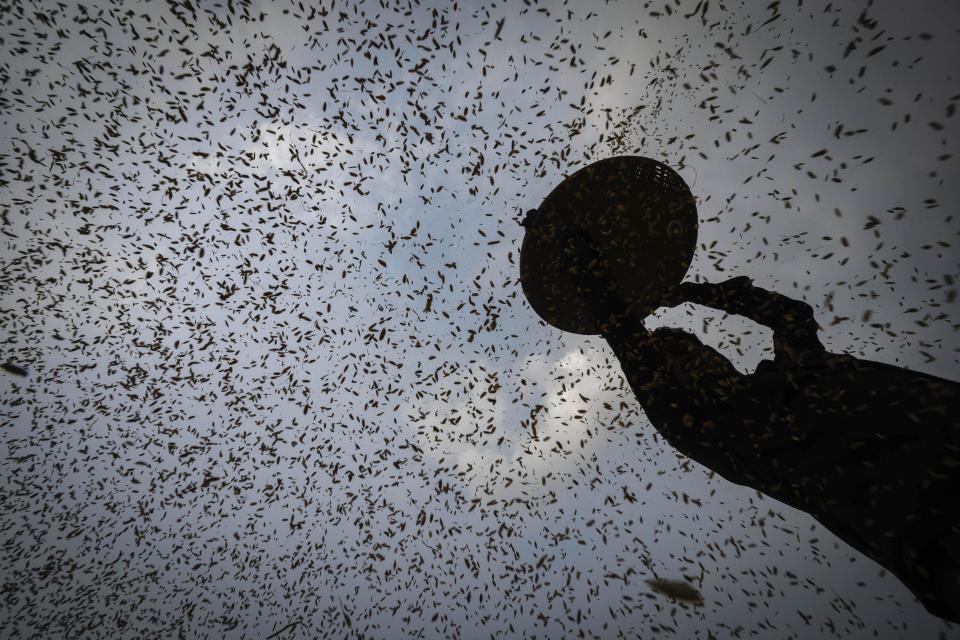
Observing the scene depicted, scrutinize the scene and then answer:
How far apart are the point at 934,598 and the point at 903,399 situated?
4.11 ft

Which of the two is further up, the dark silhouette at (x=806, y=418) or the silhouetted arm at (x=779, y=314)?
the silhouetted arm at (x=779, y=314)

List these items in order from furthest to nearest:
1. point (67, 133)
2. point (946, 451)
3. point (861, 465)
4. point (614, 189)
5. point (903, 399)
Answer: point (67, 133)
point (614, 189)
point (861, 465)
point (903, 399)
point (946, 451)

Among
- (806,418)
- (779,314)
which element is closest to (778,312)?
(779,314)

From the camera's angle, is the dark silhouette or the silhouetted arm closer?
the dark silhouette

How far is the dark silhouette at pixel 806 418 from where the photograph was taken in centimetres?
229

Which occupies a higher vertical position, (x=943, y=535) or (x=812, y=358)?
(x=812, y=358)

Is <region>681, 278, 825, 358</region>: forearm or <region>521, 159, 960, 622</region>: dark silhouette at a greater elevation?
<region>681, 278, 825, 358</region>: forearm

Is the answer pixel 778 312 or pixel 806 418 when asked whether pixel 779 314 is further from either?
pixel 806 418

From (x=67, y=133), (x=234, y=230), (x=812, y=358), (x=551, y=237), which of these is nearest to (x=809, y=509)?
(x=812, y=358)

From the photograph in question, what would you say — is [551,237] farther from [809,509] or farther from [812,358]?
[809,509]

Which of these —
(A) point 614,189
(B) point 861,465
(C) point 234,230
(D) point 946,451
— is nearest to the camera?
(D) point 946,451

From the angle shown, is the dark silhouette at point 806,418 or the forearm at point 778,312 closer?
the dark silhouette at point 806,418

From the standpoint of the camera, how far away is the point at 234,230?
28.9ft

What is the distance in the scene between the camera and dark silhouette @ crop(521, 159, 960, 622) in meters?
2.29
